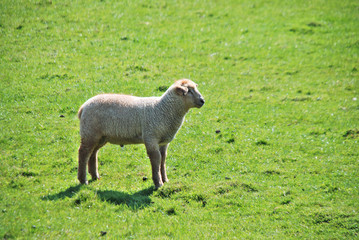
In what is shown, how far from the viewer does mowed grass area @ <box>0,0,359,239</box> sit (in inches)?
357

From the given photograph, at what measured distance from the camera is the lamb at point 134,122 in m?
10.1

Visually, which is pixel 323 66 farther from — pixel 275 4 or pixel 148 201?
pixel 148 201

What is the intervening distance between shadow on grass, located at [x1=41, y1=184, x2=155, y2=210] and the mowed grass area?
0.12ft

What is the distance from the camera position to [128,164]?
1171 centimetres

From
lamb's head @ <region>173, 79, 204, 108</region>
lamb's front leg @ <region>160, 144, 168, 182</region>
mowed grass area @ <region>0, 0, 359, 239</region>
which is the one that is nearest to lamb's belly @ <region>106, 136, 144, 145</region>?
lamb's front leg @ <region>160, 144, 168, 182</region>

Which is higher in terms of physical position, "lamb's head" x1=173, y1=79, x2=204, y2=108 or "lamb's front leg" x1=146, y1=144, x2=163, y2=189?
"lamb's head" x1=173, y1=79, x2=204, y2=108

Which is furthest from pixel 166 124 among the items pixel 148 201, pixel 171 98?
pixel 148 201

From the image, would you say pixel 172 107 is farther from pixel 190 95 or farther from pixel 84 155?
pixel 84 155

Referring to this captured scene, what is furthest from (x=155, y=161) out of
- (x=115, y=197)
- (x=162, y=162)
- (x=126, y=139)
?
(x=115, y=197)

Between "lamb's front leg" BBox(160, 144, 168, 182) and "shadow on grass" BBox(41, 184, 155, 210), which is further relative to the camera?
"lamb's front leg" BBox(160, 144, 168, 182)

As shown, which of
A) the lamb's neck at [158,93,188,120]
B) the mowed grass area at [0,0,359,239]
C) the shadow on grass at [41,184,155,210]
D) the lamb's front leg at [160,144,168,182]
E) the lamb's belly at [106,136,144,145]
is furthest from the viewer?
the lamb's front leg at [160,144,168,182]

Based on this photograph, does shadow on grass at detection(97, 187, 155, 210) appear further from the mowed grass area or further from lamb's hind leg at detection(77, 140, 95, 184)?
lamb's hind leg at detection(77, 140, 95, 184)

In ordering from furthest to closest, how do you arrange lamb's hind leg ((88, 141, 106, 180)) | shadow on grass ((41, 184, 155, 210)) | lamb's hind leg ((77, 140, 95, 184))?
1. lamb's hind leg ((88, 141, 106, 180))
2. lamb's hind leg ((77, 140, 95, 184))
3. shadow on grass ((41, 184, 155, 210))

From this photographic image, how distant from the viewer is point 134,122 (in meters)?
10.3
